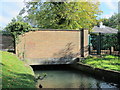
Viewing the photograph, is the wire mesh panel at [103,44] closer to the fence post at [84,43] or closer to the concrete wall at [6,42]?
the fence post at [84,43]

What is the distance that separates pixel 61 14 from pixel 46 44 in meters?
5.14

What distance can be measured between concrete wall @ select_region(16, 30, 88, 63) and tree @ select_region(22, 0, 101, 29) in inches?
157

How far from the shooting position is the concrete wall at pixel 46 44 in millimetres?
13812

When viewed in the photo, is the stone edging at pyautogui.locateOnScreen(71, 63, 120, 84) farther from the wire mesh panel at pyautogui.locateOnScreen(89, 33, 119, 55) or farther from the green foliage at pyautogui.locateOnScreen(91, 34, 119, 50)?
the green foliage at pyautogui.locateOnScreen(91, 34, 119, 50)

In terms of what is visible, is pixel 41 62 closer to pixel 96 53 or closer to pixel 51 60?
pixel 51 60

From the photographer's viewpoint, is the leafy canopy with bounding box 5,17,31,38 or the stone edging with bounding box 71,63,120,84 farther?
the leafy canopy with bounding box 5,17,31,38

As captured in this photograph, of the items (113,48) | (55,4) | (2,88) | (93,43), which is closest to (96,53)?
(93,43)

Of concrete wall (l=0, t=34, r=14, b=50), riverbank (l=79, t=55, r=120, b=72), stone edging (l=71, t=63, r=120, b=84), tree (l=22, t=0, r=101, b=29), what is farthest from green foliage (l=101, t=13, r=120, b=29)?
stone edging (l=71, t=63, r=120, b=84)

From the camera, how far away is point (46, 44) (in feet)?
45.9

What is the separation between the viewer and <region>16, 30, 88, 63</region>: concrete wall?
13812mm

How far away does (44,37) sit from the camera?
14000mm

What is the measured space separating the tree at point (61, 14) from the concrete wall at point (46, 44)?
13.1 ft

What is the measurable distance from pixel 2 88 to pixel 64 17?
14078 millimetres

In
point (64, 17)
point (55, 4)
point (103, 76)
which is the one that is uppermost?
point (55, 4)
